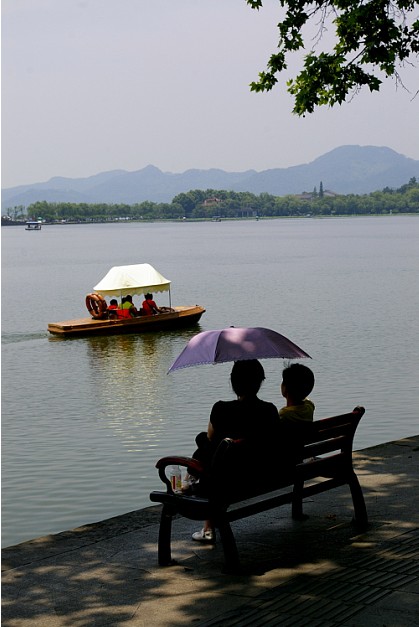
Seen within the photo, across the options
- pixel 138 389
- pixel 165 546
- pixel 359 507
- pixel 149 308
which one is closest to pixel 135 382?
pixel 138 389

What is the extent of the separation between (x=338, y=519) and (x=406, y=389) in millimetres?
15475

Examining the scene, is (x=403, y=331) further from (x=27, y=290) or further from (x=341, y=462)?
(x=27, y=290)

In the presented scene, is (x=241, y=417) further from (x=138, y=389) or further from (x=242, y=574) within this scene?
(x=138, y=389)

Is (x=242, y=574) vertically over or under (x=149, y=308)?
over

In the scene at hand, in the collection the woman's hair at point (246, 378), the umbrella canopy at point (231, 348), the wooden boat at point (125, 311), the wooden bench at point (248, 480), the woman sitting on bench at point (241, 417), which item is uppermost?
the umbrella canopy at point (231, 348)

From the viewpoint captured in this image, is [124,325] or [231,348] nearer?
[231,348]

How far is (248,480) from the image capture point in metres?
7.41

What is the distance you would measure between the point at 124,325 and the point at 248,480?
99.2 ft

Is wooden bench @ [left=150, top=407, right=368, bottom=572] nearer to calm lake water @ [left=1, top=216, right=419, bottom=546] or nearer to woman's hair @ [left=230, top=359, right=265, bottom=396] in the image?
woman's hair @ [left=230, top=359, right=265, bottom=396]

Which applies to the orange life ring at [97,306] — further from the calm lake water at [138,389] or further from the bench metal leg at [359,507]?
the bench metal leg at [359,507]

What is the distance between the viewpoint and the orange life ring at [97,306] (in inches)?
1489

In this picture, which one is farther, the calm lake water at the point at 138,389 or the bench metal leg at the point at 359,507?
the calm lake water at the point at 138,389

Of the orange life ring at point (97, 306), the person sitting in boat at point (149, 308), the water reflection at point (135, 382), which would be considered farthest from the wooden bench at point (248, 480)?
the person sitting in boat at point (149, 308)

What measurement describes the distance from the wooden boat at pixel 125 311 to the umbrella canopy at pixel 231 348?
2911 centimetres
